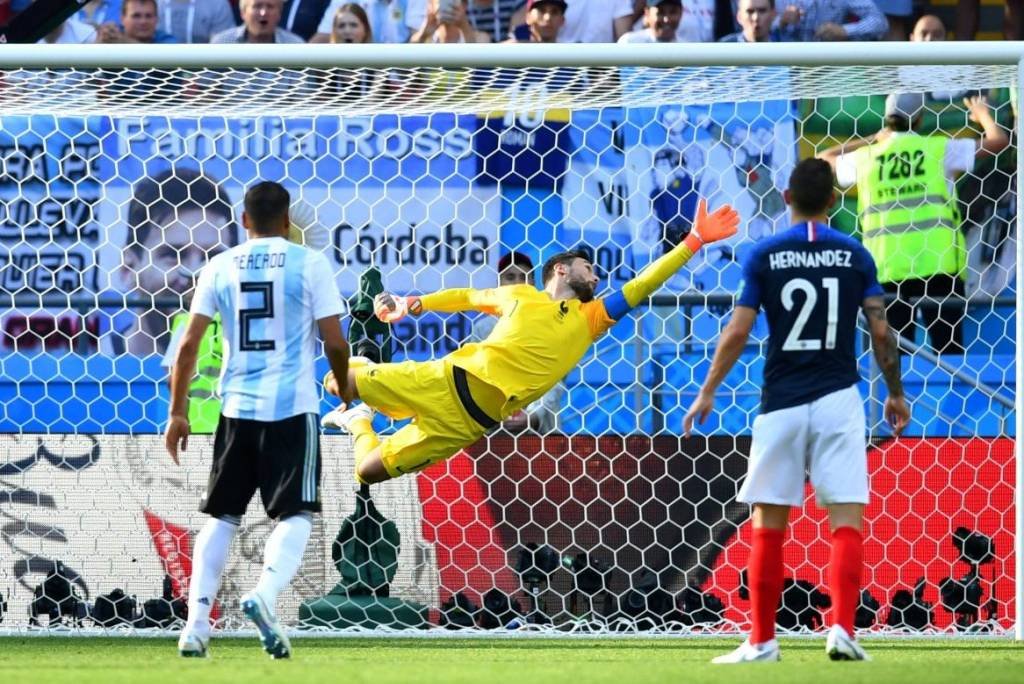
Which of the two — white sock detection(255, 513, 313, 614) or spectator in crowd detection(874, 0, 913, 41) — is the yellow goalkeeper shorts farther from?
spectator in crowd detection(874, 0, 913, 41)

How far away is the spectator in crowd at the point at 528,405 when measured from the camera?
748cm

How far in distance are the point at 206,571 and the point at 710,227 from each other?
8.82 ft

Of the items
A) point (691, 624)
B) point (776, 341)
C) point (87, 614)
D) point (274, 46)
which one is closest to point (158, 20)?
point (274, 46)

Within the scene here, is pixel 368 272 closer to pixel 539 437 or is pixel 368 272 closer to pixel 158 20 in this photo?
pixel 539 437

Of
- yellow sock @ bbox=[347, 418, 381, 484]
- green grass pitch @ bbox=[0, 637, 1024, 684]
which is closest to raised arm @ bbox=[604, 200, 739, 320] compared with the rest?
yellow sock @ bbox=[347, 418, 381, 484]

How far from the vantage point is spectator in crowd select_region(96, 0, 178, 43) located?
392 inches

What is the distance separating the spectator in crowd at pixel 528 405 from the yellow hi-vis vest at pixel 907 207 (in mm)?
1843

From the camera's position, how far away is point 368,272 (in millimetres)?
7102

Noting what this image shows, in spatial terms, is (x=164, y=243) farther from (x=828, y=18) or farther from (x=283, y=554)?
(x=828, y=18)

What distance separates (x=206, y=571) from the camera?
17.1 feet

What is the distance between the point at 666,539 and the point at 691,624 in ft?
1.65

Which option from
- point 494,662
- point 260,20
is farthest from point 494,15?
point 494,662

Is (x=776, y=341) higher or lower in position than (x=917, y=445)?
higher

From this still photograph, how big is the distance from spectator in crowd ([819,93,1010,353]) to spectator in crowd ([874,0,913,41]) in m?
2.18
